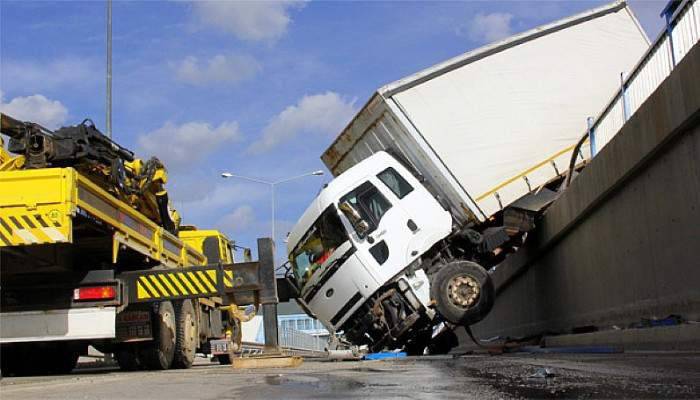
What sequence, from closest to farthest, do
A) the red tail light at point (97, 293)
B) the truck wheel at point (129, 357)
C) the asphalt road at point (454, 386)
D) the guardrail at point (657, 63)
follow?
the asphalt road at point (454, 386) → the guardrail at point (657, 63) → the red tail light at point (97, 293) → the truck wheel at point (129, 357)

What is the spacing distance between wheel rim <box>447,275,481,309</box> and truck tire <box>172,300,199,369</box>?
3.99 m

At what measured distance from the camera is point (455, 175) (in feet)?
39.8

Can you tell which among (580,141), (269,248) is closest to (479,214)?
(580,141)

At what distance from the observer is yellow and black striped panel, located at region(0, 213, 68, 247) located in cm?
678

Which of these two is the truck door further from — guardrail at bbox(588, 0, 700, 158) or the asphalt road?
the asphalt road

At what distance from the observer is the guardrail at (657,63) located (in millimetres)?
7234

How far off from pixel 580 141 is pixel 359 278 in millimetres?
4039

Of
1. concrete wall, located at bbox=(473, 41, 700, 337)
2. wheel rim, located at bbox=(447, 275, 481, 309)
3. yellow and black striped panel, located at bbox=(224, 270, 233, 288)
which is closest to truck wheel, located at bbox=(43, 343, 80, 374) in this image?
yellow and black striped panel, located at bbox=(224, 270, 233, 288)

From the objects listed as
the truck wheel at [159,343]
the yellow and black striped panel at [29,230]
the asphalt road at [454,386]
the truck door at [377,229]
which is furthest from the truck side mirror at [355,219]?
the asphalt road at [454,386]

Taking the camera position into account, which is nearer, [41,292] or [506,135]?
[41,292]

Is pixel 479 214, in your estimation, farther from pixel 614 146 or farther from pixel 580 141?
pixel 614 146

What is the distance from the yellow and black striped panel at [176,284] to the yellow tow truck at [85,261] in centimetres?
1

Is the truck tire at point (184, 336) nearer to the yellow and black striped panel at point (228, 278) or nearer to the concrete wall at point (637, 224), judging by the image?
the yellow and black striped panel at point (228, 278)

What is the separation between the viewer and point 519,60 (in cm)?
1237
